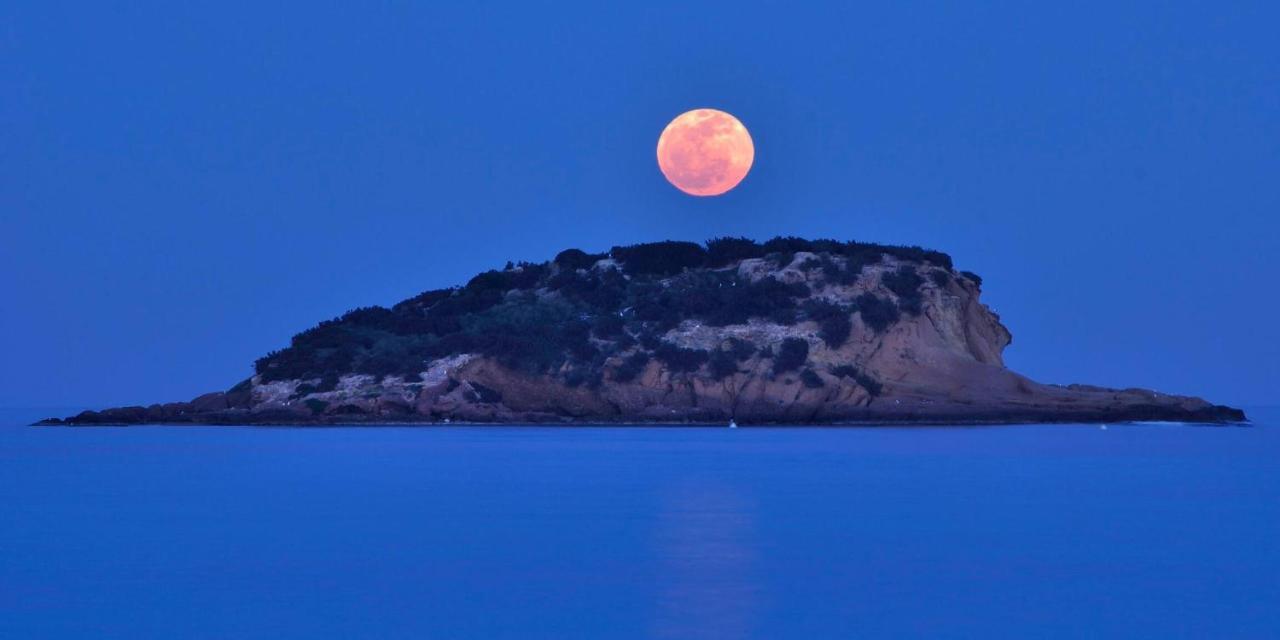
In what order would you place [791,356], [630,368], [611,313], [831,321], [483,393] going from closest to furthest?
[791,356], [630,368], [831,321], [483,393], [611,313]

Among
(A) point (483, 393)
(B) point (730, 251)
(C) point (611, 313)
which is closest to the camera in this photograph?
(A) point (483, 393)

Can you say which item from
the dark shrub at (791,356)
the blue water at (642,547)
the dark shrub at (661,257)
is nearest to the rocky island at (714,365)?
the dark shrub at (791,356)

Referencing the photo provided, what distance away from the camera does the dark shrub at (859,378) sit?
55750 mm

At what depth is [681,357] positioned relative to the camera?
5725cm

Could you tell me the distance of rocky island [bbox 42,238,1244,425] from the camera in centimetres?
5609

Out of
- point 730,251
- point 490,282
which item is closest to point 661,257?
point 730,251

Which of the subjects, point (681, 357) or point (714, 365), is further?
point (681, 357)

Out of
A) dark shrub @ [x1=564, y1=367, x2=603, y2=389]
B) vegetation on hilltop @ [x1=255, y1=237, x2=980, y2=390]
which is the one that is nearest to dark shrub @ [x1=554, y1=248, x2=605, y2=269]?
vegetation on hilltop @ [x1=255, y1=237, x2=980, y2=390]

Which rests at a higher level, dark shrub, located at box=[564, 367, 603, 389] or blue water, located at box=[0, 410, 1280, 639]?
dark shrub, located at box=[564, 367, 603, 389]

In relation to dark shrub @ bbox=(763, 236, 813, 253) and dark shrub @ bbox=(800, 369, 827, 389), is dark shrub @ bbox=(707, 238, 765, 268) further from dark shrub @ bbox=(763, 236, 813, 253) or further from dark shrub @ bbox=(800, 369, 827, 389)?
dark shrub @ bbox=(800, 369, 827, 389)

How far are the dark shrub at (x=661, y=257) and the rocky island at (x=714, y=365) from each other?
3.19 metres

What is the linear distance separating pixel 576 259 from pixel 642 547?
53918mm

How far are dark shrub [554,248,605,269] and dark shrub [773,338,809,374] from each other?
1566 centimetres

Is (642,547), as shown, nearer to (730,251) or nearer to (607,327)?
(607,327)
